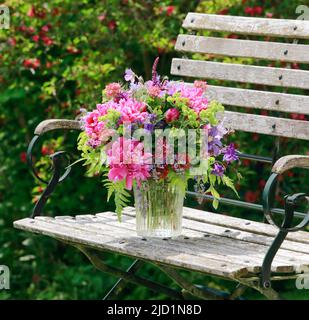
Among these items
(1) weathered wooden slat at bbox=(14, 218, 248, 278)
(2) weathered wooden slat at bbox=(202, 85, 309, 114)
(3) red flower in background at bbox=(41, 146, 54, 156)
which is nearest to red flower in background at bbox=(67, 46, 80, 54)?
(3) red flower in background at bbox=(41, 146, 54, 156)

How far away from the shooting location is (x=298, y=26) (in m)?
4.36

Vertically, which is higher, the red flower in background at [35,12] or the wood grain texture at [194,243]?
the red flower in background at [35,12]

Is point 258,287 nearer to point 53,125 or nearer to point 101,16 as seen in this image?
point 53,125

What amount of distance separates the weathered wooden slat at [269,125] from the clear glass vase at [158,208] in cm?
60

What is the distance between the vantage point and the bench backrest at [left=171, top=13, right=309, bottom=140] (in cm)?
433

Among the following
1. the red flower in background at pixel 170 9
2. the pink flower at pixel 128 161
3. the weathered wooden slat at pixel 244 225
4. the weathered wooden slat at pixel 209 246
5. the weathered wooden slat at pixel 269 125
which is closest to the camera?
the weathered wooden slat at pixel 209 246

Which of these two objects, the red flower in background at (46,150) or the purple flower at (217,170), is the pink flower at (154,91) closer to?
the purple flower at (217,170)

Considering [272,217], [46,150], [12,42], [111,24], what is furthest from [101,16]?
[272,217]

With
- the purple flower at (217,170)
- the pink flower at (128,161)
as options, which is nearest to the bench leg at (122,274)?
the pink flower at (128,161)

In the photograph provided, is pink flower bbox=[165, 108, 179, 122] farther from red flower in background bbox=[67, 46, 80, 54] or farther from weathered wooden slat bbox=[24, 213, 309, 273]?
red flower in background bbox=[67, 46, 80, 54]

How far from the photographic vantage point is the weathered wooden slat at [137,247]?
3.53 m

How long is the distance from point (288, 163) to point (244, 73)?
94 cm

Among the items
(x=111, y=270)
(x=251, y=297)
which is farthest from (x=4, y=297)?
(x=111, y=270)

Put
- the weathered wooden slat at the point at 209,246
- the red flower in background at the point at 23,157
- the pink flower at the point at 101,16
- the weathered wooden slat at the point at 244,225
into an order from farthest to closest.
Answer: the red flower in background at the point at 23,157
the pink flower at the point at 101,16
the weathered wooden slat at the point at 244,225
the weathered wooden slat at the point at 209,246
